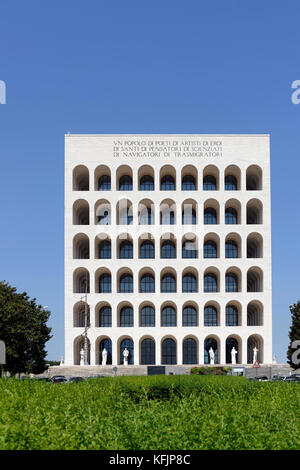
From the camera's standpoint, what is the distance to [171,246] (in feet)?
234

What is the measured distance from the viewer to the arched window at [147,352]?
225 ft

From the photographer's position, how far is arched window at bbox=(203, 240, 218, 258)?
70.9 m

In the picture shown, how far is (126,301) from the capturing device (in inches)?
2635

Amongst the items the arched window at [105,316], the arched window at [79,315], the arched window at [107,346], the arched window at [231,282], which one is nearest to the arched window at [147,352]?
the arched window at [107,346]

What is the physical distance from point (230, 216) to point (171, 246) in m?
9.19

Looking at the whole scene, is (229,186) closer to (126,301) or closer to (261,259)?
(261,259)

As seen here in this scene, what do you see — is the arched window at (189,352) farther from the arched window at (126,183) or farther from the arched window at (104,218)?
the arched window at (126,183)

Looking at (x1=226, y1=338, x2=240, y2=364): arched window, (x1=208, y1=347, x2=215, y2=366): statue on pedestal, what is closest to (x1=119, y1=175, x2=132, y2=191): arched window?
(x1=208, y1=347, x2=215, y2=366): statue on pedestal

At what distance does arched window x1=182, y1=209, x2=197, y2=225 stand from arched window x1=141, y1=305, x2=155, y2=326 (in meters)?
12.1

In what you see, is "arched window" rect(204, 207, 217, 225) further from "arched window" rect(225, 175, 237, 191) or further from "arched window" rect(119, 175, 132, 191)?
"arched window" rect(119, 175, 132, 191)

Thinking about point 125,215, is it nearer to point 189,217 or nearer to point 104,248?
point 104,248

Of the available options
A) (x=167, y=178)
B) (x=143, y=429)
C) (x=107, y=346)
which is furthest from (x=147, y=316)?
(x=143, y=429)
